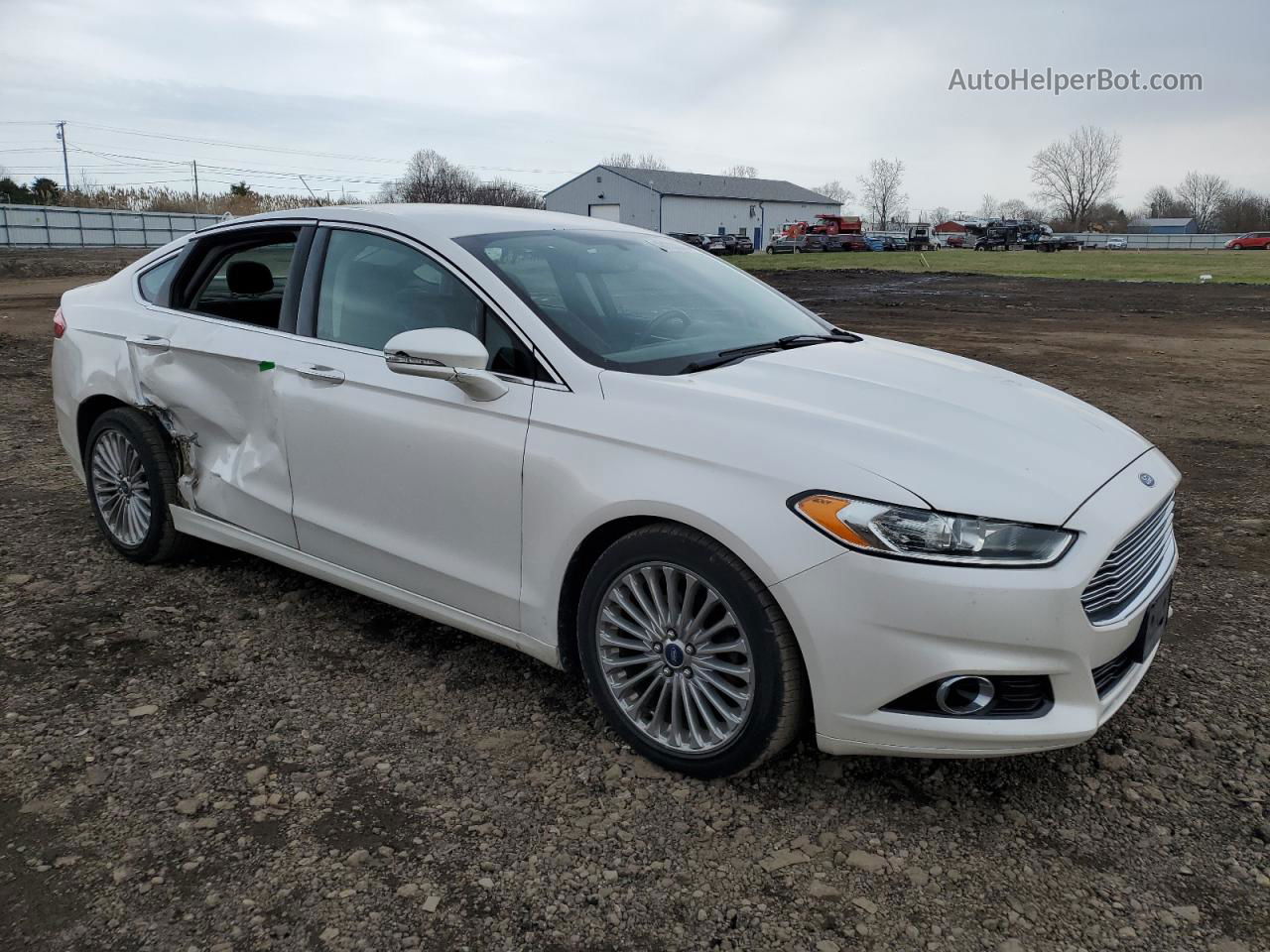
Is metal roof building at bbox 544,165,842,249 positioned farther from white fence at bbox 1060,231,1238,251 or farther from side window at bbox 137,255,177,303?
side window at bbox 137,255,177,303

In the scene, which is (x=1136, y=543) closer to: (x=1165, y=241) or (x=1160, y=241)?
(x=1165, y=241)

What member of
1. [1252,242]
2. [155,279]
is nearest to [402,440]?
[155,279]

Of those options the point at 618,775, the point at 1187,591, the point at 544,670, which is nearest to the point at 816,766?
the point at 618,775

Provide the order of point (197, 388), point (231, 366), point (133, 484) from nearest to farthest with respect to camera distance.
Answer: point (231, 366), point (197, 388), point (133, 484)

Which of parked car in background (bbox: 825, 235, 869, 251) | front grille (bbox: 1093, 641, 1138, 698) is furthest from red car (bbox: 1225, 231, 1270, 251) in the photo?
front grille (bbox: 1093, 641, 1138, 698)

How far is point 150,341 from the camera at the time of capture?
4.47m

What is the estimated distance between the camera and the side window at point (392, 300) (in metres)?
3.38

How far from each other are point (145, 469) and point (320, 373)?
1348mm

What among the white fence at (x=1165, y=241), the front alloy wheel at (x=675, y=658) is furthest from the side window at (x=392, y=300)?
the white fence at (x=1165, y=241)

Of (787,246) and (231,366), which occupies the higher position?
(787,246)

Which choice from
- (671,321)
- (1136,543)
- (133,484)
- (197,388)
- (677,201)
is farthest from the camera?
(677,201)

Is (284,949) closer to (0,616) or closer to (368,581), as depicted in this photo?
(368,581)

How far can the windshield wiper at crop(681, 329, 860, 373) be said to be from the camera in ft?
10.9

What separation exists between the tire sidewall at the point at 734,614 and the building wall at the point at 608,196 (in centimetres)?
8445
